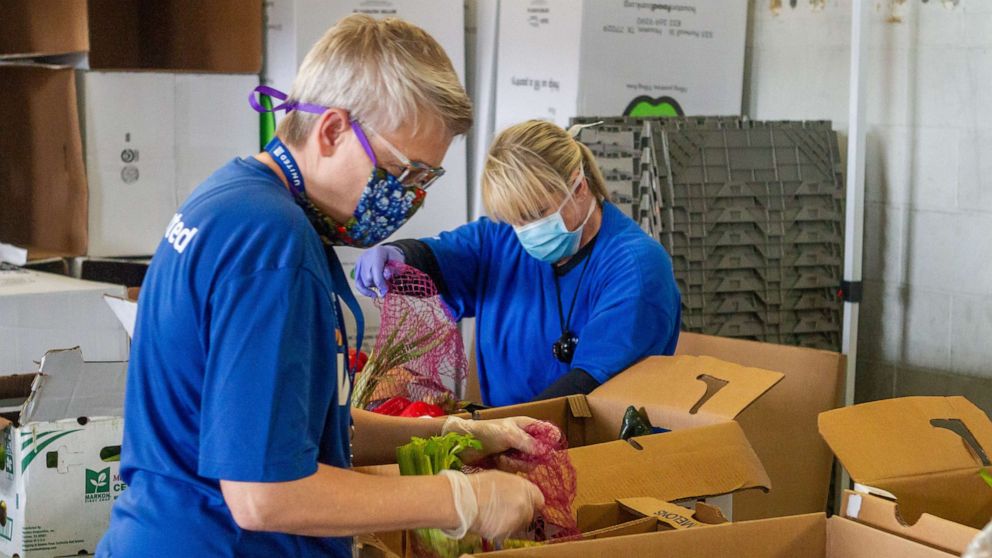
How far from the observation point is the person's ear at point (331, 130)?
4.42 ft

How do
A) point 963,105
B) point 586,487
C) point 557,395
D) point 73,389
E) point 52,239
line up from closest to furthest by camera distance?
point 586,487
point 73,389
point 557,395
point 963,105
point 52,239

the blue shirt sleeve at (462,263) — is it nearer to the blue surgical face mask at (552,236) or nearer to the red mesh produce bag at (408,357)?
the blue surgical face mask at (552,236)

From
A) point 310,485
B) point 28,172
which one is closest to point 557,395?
point 310,485

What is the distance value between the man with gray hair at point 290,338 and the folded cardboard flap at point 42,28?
2211mm

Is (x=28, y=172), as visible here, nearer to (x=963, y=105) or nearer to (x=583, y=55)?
(x=583, y=55)

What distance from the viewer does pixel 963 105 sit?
3359mm

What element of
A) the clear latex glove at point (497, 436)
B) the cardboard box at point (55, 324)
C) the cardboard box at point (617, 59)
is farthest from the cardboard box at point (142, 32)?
the clear latex glove at point (497, 436)

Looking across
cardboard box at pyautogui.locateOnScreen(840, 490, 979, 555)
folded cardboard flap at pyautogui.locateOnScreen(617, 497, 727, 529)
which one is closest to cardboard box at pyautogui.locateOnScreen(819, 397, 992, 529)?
cardboard box at pyautogui.locateOnScreen(840, 490, 979, 555)

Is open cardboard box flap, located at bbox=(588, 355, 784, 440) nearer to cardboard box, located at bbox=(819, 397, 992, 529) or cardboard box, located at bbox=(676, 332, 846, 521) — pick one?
cardboard box, located at bbox=(819, 397, 992, 529)

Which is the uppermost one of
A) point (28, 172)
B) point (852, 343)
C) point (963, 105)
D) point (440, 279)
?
point (963, 105)

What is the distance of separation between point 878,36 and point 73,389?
2.69m

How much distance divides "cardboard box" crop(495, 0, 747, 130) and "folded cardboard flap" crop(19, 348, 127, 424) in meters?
2.03

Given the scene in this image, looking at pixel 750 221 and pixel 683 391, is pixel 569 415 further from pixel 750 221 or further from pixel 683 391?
pixel 750 221

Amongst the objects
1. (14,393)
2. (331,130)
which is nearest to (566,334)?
(14,393)
